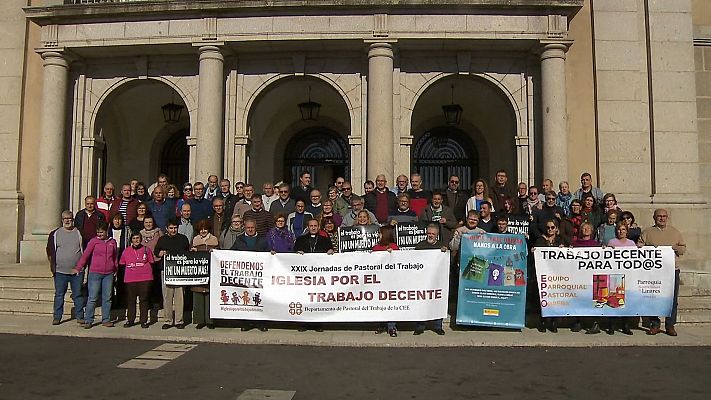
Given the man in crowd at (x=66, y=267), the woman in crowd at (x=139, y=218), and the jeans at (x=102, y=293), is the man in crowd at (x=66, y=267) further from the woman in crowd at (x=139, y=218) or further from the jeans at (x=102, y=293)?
the woman in crowd at (x=139, y=218)

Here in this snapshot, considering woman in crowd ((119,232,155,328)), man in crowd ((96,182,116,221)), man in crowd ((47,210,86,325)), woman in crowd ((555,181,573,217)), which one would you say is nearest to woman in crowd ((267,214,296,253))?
woman in crowd ((119,232,155,328))

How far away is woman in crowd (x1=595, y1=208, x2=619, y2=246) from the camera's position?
32.0 feet

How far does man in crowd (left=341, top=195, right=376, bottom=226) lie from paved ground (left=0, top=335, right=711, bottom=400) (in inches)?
95.7

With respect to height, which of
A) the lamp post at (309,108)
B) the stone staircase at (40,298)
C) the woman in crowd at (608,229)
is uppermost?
the lamp post at (309,108)

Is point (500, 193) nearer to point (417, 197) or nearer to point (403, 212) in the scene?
point (417, 197)

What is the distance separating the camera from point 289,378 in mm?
6395

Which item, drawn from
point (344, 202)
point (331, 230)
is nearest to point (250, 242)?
point (331, 230)

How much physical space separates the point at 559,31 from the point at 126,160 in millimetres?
13395

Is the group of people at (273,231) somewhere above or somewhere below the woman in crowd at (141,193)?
below

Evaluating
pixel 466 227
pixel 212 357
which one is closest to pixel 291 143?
pixel 466 227

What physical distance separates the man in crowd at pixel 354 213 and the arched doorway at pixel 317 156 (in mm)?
8887

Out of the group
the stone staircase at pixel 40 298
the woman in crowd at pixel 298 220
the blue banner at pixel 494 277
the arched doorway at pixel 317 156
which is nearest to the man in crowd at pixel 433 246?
the blue banner at pixel 494 277

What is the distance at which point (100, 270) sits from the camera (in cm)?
965

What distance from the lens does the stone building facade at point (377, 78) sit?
13539 mm
